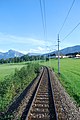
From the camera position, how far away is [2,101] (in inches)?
782

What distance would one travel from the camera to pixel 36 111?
15297 millimetres

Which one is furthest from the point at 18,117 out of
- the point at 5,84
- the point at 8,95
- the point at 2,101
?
the point at 5,84

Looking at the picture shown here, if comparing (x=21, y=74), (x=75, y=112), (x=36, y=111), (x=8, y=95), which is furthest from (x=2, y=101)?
(x=21, y=74)

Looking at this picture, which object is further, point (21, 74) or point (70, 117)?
point (21, 74)

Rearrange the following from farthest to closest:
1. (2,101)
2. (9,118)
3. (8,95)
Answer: (8,95) < (2,101) < (9,118)

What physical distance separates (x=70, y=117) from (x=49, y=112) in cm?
155

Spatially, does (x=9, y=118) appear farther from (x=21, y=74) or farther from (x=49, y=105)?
(x=21, y=74)

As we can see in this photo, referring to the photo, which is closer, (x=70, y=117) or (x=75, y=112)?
(x=70, y=117)

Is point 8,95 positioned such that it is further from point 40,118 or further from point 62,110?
point 40,118

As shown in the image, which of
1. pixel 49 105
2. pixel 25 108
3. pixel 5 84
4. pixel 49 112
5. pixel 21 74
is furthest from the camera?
pixel 21 74

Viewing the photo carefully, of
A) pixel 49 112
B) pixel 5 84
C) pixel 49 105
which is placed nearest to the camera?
pixel 49 112

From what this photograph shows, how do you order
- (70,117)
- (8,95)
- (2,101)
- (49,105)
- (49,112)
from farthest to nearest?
(8,95)
(2,101)
(49,105)
(49,112)
(70,117)

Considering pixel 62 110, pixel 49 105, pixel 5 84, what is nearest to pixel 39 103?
pixel 49 105

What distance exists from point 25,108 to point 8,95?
583cm
